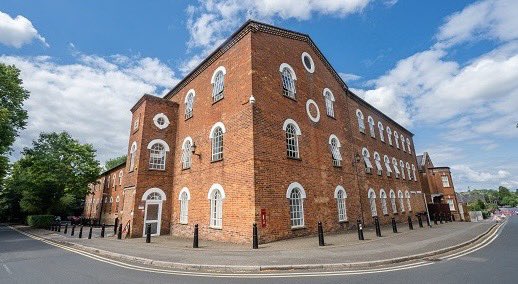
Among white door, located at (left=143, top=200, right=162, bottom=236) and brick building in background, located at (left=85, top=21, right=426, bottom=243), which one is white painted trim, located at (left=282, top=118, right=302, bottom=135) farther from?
white door, located at (left=143, top=200, right=162, bottom=236)

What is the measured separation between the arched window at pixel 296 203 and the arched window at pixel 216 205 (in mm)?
3349

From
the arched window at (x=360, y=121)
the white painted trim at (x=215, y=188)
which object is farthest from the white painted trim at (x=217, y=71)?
the arched window at (x=360, y=121)

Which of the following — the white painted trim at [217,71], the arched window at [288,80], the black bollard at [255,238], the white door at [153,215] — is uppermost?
the white painted trim at [217,71]

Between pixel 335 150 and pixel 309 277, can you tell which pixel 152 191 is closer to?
pixel 335 150

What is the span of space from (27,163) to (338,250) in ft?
126

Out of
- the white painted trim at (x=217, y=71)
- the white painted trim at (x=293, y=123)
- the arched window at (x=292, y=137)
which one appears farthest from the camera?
the white painted trim at (x=217, y=71)

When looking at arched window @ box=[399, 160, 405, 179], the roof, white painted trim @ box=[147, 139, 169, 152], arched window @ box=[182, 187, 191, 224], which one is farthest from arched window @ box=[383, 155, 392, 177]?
white painted trim @ box=[147, 139, 169, 152]

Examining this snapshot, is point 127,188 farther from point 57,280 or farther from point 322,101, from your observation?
point 322,101

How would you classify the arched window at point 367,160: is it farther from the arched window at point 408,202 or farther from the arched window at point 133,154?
the arched window at point 133,154

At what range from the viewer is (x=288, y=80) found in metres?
14.8

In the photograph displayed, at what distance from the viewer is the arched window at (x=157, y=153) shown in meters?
17.3

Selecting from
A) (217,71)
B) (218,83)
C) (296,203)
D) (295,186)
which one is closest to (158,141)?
(218,83)

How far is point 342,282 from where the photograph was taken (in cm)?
569

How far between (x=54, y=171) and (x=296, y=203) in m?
31.3
